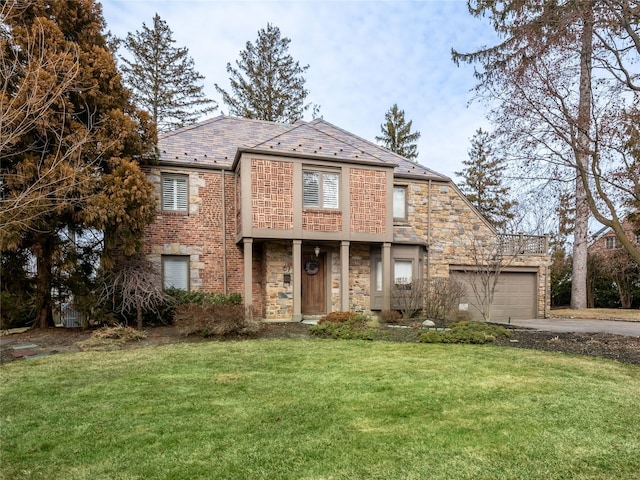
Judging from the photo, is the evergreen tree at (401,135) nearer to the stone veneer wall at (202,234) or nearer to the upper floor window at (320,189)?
the upper floor window at (320,189)

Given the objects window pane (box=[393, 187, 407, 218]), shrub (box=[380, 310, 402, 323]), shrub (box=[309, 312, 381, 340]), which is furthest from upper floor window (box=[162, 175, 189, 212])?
window pane (box=[393, 187, 407, 218])

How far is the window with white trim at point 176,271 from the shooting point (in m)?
11.5

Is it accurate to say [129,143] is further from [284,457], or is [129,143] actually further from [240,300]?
[284,457]

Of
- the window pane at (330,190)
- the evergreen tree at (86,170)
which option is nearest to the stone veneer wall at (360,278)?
the window pane at (330,190)

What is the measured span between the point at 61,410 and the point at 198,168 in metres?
8.86

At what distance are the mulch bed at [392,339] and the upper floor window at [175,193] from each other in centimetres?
378

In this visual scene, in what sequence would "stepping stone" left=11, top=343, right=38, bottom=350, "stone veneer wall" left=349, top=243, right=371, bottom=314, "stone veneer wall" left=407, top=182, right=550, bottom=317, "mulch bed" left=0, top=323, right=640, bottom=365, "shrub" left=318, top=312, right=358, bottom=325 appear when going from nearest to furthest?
1. "mulch bed" left=0, top=323, right=640, bottom=365
2. "stepping stone" left=11, top=343, right=38, bottom=350
3. "shrub" left=318, top=312, right=358, bottom=325
4. "stone veneer wall" left=349, top=243, right=371, bottom=314
5. "stone veneer wall" left=407, top=182, right=550, bottom=317

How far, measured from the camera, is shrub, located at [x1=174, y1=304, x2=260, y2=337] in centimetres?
827

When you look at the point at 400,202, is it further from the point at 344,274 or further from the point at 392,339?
the point at 392,339

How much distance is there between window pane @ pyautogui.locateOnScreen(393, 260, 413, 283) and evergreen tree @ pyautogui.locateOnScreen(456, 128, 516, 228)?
47.9ft

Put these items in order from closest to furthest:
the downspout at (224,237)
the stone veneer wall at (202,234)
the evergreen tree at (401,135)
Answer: the stone veneer wall at (202,234) → the downspout at (224,237) → the evergreen tree at (401,135)

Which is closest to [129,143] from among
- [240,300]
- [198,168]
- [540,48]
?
[198,168]

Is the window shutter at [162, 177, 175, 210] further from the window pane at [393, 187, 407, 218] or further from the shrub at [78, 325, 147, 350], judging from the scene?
the window pane at [393, 187, 407, 218]

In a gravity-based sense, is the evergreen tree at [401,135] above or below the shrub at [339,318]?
above
